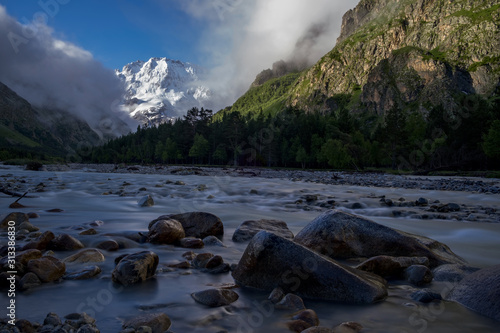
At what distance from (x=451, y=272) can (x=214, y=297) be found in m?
3.07

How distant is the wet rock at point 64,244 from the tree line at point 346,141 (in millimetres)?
58100

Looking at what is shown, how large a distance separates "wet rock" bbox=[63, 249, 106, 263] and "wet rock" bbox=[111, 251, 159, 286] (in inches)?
31.6

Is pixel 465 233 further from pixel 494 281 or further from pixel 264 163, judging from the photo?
pixel 264 163

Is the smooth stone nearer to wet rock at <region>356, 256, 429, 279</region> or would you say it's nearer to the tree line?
wet rock at <region>356, 256, 429, 279</region>

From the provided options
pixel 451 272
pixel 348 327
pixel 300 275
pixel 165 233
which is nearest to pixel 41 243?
pixel 165 233

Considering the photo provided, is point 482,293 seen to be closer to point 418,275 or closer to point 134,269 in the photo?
point 418,275

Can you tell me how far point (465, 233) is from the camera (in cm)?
693

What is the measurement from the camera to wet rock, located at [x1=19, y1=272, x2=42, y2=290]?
3.10m

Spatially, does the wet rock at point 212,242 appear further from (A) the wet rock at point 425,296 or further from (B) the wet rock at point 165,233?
(A) the wet rock at point 425,296

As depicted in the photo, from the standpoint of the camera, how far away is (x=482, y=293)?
117 inches

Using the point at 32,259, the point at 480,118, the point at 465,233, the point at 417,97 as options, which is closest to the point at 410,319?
the point at 32,259

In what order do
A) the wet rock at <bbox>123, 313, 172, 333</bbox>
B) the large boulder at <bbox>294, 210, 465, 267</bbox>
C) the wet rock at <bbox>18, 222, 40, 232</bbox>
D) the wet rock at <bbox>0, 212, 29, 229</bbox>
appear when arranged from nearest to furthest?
the wet rock at <bbox>123, 313, 172, 333</bbox>, the large boulder at <bbox>294, 210, 465, 267</bbox>, the wet rock at <bbox>18, 222, 40, 232</bbox>, the wet rock at <bbox>0, 212, 29, 229</bbox>

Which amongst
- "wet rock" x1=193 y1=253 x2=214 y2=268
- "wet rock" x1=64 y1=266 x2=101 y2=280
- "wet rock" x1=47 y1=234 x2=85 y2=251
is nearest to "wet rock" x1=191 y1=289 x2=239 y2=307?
"wet rock" x1=193 y1=253 x2=214 y2=268

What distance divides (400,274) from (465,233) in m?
4.21
